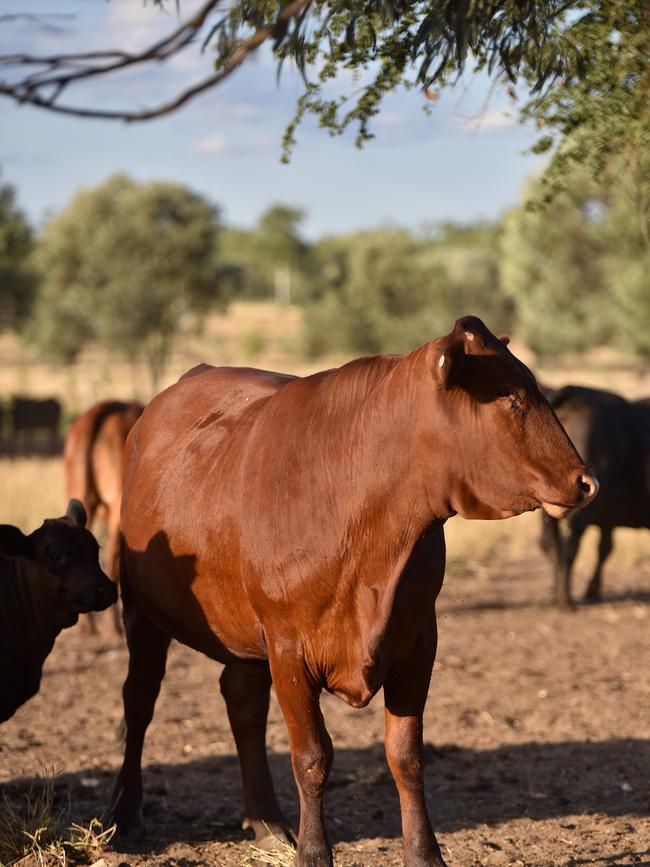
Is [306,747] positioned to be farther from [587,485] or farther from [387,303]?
[387,303]

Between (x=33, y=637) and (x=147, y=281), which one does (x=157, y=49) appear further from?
(x=147, y=281)

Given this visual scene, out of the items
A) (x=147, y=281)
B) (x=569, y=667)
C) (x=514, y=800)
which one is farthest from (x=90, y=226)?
(x=514, y=800)

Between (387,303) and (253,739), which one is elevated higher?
(253,739)

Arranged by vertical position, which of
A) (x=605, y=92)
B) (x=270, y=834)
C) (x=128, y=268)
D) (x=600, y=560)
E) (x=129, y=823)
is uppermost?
(x=605, y=92)

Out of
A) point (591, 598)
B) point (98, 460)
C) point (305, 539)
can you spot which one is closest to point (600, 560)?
point (591, 598)

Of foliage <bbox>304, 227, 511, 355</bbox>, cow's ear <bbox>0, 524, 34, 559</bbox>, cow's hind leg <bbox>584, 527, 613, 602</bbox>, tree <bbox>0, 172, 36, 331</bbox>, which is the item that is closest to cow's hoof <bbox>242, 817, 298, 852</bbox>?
cow's ear <bbox>0, 524, 34, 559</bbox>

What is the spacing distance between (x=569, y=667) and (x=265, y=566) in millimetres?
5511

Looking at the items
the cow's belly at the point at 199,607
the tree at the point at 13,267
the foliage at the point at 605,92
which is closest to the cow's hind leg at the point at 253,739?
the cow's belly at the point at 199,607

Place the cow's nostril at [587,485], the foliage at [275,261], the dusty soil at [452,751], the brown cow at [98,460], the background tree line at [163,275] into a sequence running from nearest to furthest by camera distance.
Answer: the cow's nostril at [587,485] → the dusty soil at [452,751] → the brown cow at [98,460] → the background tree line at [163,275] → the foliage at [275,261]

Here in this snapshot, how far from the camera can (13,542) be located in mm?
5664

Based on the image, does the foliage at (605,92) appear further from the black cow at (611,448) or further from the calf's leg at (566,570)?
the calf's leg at (566,570)

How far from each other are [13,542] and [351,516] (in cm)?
223

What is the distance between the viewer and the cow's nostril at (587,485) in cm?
368

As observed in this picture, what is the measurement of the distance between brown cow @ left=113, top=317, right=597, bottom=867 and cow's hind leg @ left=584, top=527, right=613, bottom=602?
7.16 metres
